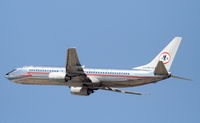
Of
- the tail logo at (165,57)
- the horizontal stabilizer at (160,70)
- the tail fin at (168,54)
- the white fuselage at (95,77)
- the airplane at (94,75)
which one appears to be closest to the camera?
the horizontal stabilizer at (160,70)

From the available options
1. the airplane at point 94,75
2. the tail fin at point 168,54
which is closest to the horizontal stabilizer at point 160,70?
the airplane at point 94,75

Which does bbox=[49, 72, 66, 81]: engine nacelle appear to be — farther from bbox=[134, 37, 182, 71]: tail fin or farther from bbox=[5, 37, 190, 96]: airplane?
bbox=[134, 37, 182, 71]: tail fin

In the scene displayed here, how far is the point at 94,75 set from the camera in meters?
85.0

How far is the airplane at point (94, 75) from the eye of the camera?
79750 millimetres

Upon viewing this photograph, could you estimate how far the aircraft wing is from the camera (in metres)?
78.0

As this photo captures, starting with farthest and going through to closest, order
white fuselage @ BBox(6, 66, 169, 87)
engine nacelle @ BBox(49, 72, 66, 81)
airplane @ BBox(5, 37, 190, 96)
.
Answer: engine nacelle @ BBox(49, 72, 66, 81)
white fuselage @ BBox(6, 66, 169, 87)
airplane @ BBox(5, 37, 190, 96)

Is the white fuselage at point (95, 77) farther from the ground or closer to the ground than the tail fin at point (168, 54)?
closer to the ground

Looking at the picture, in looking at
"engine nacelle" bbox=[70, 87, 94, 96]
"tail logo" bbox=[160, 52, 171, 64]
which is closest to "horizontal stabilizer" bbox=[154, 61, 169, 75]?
"tail logo" bbox=[160, 52, 171, 64]

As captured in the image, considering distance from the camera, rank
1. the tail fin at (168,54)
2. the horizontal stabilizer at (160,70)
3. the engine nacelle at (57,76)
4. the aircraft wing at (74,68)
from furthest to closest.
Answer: the engine nacelle at (57,76) < the tail fin at (168,54) < the aircraft wing at (74,68) < the horizontal stabilizer at (160,70)

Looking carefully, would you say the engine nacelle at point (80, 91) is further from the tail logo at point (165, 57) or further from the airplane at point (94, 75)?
the tail logo at point (165, 57)

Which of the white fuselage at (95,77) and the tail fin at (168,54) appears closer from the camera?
the white fuselage at (95,77)

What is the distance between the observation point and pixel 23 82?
90188mm

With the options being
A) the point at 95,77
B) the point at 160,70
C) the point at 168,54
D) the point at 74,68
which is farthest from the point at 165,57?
the point at 74,68

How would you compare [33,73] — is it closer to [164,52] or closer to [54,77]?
[54,77]
